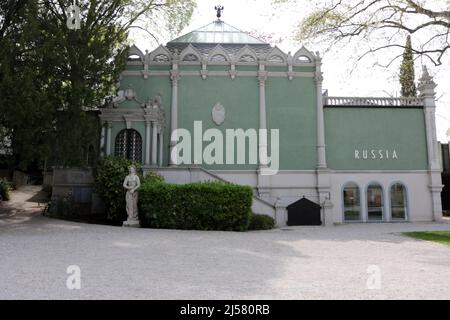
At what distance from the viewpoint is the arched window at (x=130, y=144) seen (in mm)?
18328

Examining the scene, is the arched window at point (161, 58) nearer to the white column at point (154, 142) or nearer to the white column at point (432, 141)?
the white column at point (154, 142)

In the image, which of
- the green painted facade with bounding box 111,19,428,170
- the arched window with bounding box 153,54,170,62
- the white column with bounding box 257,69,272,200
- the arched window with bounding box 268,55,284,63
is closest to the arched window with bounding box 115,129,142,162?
the green painted facade with bounding box 111,19,428,170

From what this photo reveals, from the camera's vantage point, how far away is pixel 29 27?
13.0 meters

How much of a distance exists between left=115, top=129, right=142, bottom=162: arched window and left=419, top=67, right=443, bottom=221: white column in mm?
16878

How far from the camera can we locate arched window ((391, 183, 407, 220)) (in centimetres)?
2134

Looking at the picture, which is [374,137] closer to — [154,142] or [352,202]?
[352,202]

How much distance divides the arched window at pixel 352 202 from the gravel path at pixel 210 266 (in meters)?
9.43

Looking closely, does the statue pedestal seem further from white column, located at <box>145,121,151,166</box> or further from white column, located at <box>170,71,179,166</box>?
white column, located at <box>170,71,179,166</box>

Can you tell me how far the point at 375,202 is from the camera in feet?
69.8

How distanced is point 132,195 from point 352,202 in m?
13.1

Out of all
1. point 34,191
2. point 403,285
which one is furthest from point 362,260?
point 34,191

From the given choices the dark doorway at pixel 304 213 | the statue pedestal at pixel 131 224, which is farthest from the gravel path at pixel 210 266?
the dark doorway at pixel 304 213
